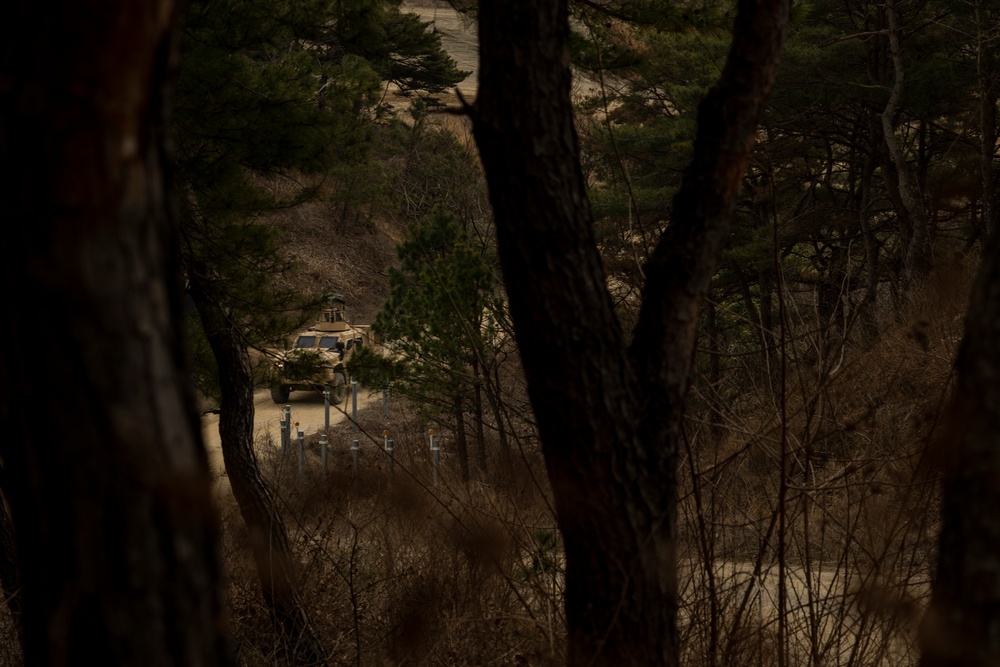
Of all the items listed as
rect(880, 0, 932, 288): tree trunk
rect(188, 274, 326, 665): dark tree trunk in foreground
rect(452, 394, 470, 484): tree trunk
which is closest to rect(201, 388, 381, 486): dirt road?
rect(452, 394, 470, 484): tree trunk

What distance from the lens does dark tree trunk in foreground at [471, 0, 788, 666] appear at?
2328mm

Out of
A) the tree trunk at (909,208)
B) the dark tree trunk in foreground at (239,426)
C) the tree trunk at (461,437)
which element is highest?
the tree trunk at (909,208)

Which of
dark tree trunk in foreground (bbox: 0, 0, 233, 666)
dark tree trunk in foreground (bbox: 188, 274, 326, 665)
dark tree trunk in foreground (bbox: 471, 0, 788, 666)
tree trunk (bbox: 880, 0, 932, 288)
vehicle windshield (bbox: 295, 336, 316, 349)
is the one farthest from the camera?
vehicle windshield (bbox: 295, 336, 316, 349)

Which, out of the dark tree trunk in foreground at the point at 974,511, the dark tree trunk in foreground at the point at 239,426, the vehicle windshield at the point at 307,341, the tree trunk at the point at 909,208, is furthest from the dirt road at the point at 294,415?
the dark tree trunk in foreground at the point at 974,511

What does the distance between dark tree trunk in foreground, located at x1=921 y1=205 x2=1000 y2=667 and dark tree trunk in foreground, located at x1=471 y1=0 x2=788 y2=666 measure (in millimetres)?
777

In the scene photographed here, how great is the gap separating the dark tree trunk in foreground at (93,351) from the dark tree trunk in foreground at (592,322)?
45.6 inches

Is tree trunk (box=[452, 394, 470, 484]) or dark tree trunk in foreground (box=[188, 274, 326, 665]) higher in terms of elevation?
dark tree trunk in foreground (box=[188, 274, 326, 665])

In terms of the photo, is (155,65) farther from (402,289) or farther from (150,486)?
(402,289)

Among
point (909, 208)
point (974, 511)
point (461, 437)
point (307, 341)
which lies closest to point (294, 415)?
point (307, 341)

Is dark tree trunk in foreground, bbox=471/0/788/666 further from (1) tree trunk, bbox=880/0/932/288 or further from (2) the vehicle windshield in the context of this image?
(2) the vehicle windshield

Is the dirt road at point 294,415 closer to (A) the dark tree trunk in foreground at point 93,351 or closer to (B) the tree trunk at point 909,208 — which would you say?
(B) the tree trunk at point 909,208

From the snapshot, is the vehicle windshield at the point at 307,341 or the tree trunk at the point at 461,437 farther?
the vehicle windshield at the point at 307,341

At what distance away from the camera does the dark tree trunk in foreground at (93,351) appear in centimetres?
123

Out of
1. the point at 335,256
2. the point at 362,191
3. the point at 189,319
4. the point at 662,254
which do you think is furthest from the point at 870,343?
the point at 335,256
